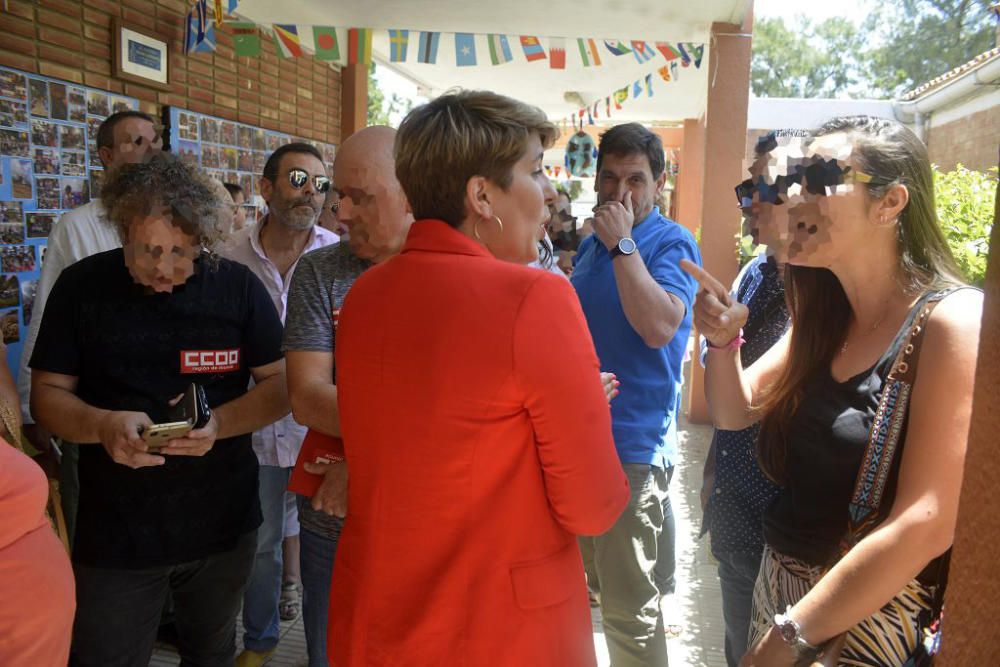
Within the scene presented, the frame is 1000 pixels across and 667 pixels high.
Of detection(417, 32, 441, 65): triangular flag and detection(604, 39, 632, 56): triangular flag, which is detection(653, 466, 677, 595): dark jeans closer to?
detection(604, 39, 632, 56): triangular flag

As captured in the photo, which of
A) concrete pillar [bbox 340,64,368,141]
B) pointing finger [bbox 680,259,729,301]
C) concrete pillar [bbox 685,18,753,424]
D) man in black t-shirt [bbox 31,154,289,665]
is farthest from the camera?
concrete pillar [bbox 340,64,368,141]

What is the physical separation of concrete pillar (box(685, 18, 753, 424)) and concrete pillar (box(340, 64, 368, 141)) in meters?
3.67

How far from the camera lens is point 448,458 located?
4.56 feet

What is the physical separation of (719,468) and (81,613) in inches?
75.3

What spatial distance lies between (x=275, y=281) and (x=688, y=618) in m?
2.69

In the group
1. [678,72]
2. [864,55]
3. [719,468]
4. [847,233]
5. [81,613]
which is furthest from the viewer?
[864,55]

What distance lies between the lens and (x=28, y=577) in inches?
49.1

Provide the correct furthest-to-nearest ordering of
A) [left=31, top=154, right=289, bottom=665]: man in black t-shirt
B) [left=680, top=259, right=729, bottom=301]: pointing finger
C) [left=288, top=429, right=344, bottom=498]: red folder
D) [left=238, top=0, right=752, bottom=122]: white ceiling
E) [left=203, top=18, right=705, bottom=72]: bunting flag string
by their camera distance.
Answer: [left=203, top=18, right=705, bottom=72]: bunting flag string
[left=238, top=0, right=752, bottom=122]: white ceiling
[left=31, top=154, right=289, bottom=665]: man in black t-shirt
[left=288, top=429, right=344, bottom=498]: red folder
[left=680, top=259, right=729, bottom=301]: pointing finger

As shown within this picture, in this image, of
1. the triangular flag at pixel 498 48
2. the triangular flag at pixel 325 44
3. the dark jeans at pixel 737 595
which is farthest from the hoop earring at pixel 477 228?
the triangular flag at pixel 498 48

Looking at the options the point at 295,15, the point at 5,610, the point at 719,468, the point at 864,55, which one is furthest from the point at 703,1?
the point at 864,55

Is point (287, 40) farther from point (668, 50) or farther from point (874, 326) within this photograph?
point (874, 326)

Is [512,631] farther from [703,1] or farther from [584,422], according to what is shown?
[703,1]

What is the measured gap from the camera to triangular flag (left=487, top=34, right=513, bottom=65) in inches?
282

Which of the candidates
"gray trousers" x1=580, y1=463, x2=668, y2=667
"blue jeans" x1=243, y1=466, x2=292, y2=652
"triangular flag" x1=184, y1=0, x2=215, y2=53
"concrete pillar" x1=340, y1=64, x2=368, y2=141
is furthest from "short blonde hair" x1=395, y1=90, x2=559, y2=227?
"concrete pillar" x1=340, y1=64, x2=368, y2=141
